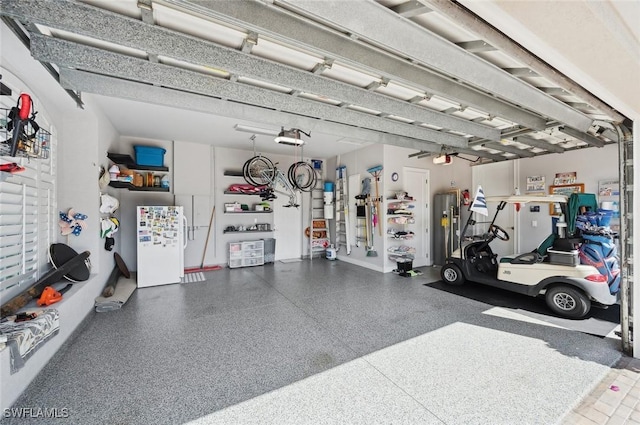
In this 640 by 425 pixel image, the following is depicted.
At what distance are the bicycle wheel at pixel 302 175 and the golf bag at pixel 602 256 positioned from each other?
5216mm

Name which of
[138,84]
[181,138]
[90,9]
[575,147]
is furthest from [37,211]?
[575,147]

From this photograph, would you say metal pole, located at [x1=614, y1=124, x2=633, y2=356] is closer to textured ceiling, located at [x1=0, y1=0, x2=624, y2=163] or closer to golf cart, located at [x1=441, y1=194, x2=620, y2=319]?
textured ceiling, located at [x1=0, y1=0, x2=624, y2=163]

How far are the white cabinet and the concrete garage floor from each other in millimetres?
2410

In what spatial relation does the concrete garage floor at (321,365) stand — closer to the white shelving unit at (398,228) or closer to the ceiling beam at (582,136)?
the white shelving unit at (398,228)

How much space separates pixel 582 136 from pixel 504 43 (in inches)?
161

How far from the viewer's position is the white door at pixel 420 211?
6488 millimetres

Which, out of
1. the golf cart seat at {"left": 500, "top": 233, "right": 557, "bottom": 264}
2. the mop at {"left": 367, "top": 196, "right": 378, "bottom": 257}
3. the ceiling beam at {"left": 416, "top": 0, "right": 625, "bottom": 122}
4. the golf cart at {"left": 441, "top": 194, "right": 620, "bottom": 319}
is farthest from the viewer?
the mop at {"left": 367, "top": 196, "right": 378, "bottom": 257}

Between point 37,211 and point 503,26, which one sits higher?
point 503,26

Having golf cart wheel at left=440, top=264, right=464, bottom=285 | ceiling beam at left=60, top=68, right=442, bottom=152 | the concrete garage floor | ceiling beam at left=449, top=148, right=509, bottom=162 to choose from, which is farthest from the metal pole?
ceiling beam at left=60, top=68, right=442, bottom=152

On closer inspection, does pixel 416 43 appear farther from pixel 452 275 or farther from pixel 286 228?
pixel 286 228

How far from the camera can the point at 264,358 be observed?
2551mm

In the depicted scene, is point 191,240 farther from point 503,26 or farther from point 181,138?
point 503,26

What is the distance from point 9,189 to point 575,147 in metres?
8.74

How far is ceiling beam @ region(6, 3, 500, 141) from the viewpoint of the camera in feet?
6.37
